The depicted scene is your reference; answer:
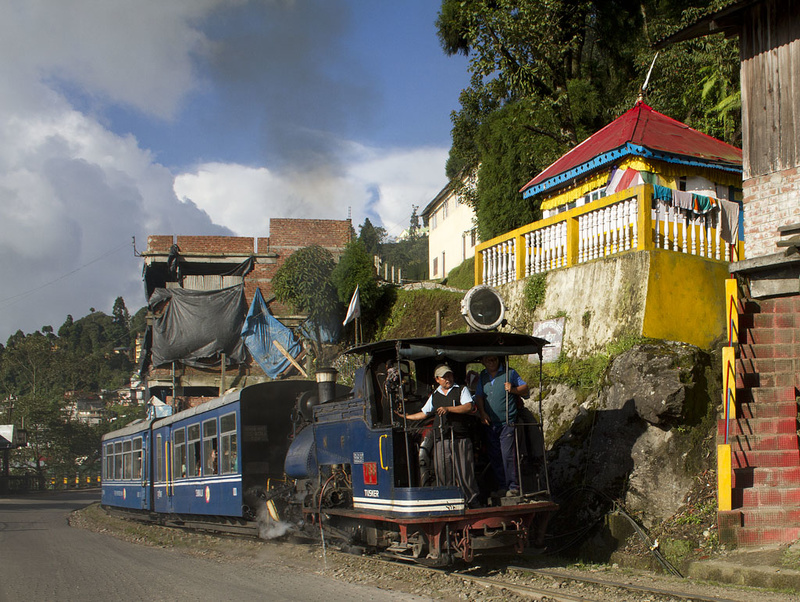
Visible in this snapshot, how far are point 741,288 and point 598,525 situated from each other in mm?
3838

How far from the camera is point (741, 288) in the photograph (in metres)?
10.9

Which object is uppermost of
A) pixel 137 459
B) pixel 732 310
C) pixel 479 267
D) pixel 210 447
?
pixel 479 267

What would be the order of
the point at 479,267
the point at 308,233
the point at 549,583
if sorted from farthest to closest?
the point at 308,233 < the point at 479,267 < the point at 549,583

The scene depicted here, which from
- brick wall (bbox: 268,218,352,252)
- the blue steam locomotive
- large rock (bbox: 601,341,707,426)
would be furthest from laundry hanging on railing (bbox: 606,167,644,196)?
brick wall (bbox: 268,218,352,252)

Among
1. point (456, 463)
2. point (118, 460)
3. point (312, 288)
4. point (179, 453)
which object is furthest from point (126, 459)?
point (456, 463)

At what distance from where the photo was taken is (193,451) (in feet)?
48.5

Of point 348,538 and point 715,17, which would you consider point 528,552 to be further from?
point 715,17

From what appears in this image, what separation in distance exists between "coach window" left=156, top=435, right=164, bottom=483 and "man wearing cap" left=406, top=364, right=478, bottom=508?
33.4ft

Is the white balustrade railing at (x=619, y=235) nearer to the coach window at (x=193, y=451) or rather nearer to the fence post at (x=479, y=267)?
the fence post at (x=479, y=267)

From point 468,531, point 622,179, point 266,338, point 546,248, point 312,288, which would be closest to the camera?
point 468,531

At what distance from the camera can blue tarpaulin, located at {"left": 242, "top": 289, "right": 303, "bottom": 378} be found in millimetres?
28750

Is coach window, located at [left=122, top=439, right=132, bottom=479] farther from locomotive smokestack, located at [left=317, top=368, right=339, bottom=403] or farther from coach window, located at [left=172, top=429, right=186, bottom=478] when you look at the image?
locomotive smokestack, located at [left=317, top=368, right=339, bottom=403]

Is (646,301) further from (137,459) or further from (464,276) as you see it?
(464,276)

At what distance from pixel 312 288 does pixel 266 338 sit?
489 centimetres
